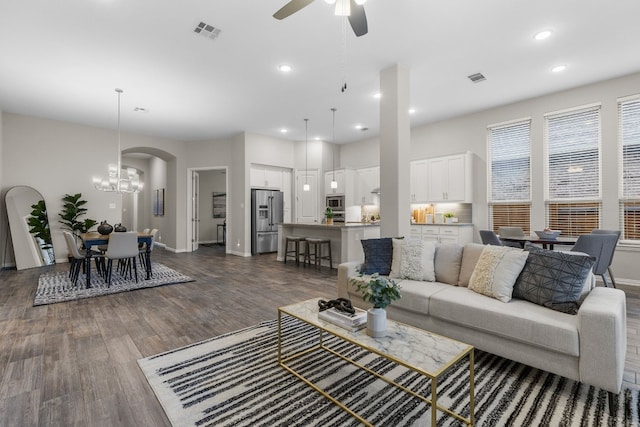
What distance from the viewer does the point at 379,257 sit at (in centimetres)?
338

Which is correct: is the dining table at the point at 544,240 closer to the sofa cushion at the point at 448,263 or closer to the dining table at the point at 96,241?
the sofa cushion at the point at 448,263

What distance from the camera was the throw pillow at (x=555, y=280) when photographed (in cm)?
216

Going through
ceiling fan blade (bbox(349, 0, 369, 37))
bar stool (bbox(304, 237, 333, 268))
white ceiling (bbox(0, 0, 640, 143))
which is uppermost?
white ceiling (bbox(0, 0, 640, 143))

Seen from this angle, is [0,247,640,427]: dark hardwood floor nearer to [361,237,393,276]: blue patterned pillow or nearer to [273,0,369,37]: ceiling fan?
[361,237,393,276]: blue patterned pillow

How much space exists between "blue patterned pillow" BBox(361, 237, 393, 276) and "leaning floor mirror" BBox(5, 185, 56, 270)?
6.94 m

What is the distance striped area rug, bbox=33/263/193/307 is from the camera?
4.17 m

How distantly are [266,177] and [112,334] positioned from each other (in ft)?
19.7

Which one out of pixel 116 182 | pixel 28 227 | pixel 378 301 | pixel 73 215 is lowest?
pixel 378 301

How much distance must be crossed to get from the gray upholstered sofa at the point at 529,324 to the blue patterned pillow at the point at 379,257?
13.9 inches

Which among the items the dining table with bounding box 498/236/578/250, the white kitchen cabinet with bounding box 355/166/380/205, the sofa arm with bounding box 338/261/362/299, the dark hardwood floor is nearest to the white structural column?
the sofa arm with bounding box 338/261/362/299

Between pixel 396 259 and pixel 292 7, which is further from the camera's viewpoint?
pixel 396 259

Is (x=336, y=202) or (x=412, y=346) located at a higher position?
(x=336, y=202)

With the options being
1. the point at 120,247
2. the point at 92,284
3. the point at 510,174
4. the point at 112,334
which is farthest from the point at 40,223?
the point at 510,174

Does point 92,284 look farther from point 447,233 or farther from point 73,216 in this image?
point 447,233
